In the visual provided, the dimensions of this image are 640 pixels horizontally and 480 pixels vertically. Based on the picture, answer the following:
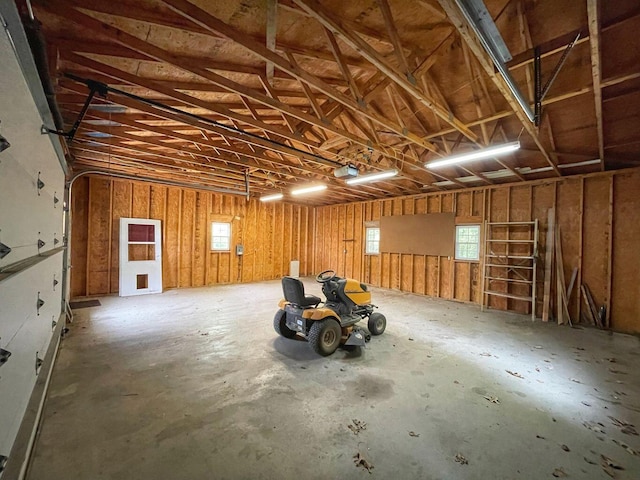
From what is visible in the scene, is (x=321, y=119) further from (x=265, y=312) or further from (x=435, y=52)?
(x=265, y=312)

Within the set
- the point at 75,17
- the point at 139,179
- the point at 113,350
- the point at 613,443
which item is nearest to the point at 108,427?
the point at 113,350

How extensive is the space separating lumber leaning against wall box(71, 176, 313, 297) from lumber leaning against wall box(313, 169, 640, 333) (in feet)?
12.7

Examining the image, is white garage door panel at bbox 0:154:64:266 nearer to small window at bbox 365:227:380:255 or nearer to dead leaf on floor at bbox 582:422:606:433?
dead leaf on floor at bbox 582:422:606:433

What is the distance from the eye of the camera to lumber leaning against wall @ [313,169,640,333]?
469cm

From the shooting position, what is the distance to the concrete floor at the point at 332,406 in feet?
5.57

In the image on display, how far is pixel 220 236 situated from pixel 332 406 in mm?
7309

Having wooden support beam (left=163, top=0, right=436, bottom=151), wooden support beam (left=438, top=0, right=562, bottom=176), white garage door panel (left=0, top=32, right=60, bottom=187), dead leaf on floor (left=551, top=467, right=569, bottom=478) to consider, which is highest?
wooden support beam (left=163, top=0, right=436, bottom=151)

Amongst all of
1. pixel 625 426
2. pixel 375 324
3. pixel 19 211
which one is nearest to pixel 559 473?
pixel 625 426

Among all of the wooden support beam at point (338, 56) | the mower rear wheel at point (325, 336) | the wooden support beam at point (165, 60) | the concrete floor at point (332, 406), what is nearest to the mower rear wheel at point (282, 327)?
the concrete floor at point (332, 406)

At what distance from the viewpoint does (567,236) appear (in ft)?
17.4

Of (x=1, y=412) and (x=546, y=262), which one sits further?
(x=546, y=262)

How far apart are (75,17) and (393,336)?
4.93 metres

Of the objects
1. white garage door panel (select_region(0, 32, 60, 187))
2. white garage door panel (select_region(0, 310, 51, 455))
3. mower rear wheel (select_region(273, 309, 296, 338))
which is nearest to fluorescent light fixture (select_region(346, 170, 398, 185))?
mower rear wheel (select_region(273, 309, 296, 338))

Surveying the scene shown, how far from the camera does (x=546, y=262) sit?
17.4ft
